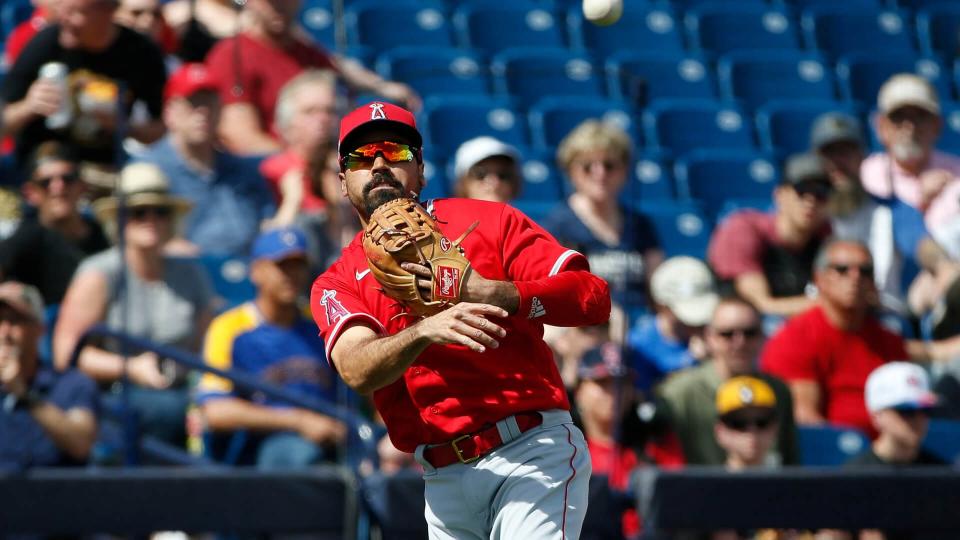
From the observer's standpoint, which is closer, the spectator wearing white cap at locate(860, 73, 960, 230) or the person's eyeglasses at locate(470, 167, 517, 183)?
the person's eyeglasses at locate(470, 167, 517, 183)

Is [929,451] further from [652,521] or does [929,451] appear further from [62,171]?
[62,171]

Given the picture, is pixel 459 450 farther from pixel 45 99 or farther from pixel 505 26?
pixel 505 26

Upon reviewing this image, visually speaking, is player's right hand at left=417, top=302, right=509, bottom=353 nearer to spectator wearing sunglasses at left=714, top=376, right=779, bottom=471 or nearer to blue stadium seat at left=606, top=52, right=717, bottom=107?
spectator wearing sunglasses at left=714, top=376, right=779, bottom=471

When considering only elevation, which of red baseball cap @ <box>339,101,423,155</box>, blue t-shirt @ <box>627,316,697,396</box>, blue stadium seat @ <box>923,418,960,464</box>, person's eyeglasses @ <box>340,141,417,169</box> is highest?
red baseball cap @ <box>339,101,423,155</box>

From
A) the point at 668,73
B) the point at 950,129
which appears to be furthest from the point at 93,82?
the point at 950,129

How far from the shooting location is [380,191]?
3658 millimetres

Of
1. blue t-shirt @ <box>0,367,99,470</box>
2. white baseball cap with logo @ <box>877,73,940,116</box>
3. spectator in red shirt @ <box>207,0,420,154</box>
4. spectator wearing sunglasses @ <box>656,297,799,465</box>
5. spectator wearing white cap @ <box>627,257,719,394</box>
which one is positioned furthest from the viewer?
white baseball cap with logo @ <box>877,73,940,116</box>

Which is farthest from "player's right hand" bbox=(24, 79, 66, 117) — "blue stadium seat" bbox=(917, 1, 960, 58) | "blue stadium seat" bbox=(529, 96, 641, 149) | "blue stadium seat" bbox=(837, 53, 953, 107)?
"blue stadium seat" bbox=(917, 1, 960, 58)

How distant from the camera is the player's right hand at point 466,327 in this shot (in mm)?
3279

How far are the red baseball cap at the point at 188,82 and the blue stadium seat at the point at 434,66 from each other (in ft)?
5.94

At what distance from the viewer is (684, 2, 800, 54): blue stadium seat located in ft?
34.3

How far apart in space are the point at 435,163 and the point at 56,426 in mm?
2889

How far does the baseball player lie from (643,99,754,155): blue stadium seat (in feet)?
18.6

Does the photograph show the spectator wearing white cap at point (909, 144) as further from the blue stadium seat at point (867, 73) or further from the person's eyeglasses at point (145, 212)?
the person's eyeglasses at point (145, 212)
